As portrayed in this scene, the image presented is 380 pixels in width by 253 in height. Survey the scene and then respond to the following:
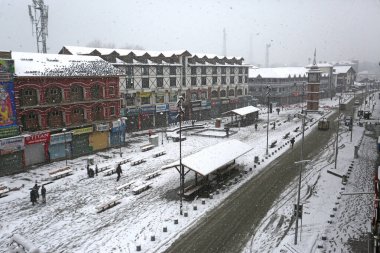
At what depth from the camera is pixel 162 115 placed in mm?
57812

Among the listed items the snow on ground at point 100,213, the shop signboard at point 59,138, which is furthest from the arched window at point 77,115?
the snow on ground at point 100,213

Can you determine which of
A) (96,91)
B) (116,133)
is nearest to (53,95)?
(96,91)

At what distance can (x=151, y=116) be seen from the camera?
56.1 metres

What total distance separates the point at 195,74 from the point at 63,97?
3258cm

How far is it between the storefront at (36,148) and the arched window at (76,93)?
5.60 metres

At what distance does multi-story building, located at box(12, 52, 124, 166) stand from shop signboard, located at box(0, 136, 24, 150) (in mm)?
710

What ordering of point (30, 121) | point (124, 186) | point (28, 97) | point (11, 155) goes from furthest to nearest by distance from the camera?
point (30, 121) → point (28, 97) → point (11, 155) → point (124, 186)

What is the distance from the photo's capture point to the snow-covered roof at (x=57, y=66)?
1331 inches

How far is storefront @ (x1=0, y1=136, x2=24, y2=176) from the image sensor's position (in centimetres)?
3036

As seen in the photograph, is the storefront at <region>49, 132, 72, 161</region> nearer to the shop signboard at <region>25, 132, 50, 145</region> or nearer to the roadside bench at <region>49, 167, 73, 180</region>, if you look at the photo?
the shop signboard at <region>25, 132, 50, 145</region>

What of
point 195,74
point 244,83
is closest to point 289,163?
point 195,74

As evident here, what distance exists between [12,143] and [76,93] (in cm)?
988

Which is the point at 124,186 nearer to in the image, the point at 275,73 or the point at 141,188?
the point at 141,188

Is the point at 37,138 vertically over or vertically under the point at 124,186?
over
